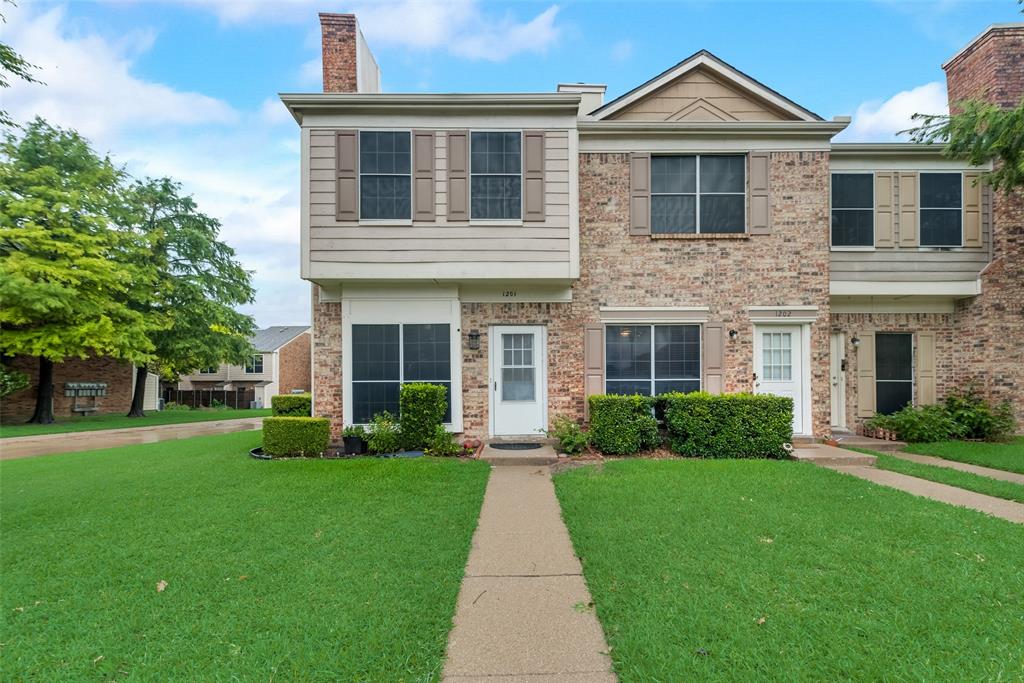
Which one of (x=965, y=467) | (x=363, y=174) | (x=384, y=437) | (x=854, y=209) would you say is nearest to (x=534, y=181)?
(x=363, y=174)

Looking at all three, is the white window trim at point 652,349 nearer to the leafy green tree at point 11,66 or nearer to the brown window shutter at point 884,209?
the brown window shutter at point 884,209

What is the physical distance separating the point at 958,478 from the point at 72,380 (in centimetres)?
2773

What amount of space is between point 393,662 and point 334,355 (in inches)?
278

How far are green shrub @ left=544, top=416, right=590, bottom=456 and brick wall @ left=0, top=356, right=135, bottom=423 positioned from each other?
19.3 metres

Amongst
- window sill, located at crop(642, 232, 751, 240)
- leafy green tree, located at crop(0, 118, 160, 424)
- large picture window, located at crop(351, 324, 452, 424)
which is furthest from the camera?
leafy green tree, located at crop(0, 118, 160, 424)

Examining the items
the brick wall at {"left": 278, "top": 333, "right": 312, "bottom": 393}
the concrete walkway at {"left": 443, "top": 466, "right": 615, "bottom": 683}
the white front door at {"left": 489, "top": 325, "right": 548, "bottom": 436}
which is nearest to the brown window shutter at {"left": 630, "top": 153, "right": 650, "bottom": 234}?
the white front door at {"left": 489, "top": 325, "right": 548, "bottom": 436}

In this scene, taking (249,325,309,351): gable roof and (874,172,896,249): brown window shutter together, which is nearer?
(874,172,896,249): brown window shutter

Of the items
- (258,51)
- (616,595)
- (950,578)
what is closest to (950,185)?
(950,578)

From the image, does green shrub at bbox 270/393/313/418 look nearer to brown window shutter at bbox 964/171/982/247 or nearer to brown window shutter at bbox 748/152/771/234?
brown window shutter at bbox 748/152/771/234

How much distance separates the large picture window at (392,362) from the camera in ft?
29.1

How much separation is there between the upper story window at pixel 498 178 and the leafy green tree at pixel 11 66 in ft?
18.4

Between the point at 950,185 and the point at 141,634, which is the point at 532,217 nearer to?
the point at 141,634

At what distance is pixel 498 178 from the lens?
28.2 feet

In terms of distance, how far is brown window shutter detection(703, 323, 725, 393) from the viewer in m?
9.17
